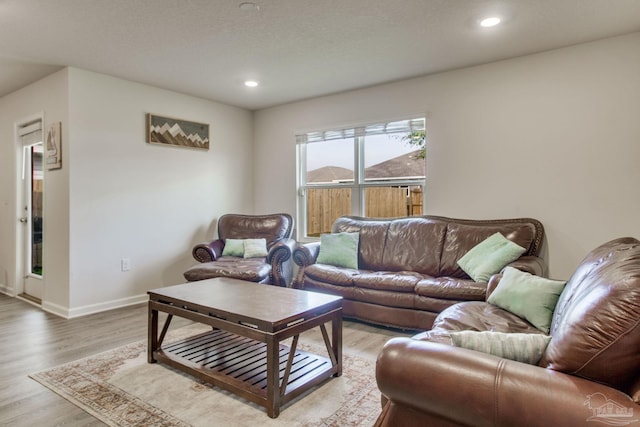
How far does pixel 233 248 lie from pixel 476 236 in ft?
8.87

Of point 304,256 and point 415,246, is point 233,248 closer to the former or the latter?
point 304,256

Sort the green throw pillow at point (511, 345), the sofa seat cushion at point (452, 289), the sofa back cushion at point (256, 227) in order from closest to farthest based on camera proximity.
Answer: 1. the green throw pillow at point (511, 345)
2. the sofa seat cushion at point (452, 289)
3. the sofa back cushion at point (256, 227)

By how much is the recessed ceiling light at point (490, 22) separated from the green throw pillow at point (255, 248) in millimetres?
3127

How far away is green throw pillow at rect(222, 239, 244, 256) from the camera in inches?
175

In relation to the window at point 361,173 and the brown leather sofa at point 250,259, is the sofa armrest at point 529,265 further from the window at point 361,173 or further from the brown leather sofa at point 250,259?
the brown leather sofa at point 250,259

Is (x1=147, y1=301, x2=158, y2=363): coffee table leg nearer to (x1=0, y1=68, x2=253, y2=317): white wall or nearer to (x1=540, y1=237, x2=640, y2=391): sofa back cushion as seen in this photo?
(x1=0, y1=68, x2=253, y2=317): white wall

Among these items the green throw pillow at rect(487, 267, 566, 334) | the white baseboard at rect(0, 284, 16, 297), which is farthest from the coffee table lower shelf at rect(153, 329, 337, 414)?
the white baseboard at rect(0, 284, 16, 297)

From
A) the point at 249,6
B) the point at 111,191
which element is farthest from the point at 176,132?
the point at 249,6

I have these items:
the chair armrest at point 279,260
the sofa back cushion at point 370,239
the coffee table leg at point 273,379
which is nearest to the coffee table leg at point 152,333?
the coffee table leg at point 273,379

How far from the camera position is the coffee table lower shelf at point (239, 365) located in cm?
209

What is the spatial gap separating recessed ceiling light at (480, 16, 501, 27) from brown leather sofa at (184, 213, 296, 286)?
104 inches

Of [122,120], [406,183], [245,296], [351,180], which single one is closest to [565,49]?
[406,183]

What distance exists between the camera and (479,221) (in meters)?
3.62

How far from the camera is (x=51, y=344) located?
294 centimetres
